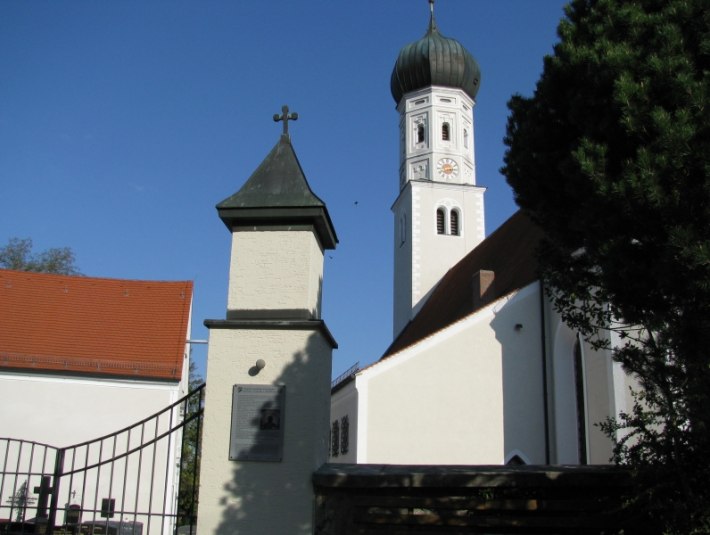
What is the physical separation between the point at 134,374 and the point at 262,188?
12.6m

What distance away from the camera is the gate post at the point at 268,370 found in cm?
540

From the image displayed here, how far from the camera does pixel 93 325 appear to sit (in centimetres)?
1906

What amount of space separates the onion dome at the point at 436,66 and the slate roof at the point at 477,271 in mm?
8803

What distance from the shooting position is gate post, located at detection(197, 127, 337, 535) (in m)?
5.40

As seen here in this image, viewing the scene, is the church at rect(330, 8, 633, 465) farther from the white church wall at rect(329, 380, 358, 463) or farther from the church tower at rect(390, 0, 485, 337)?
the church tower at rect(390, 0, 485, 337)

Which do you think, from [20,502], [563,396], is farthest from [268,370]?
[563,396]

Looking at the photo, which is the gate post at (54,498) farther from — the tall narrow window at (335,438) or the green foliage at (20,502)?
the tall narrow window at (335,438)

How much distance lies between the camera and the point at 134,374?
1761 centimetres

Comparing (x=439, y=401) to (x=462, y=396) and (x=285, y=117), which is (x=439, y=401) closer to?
(x=462, y=396)

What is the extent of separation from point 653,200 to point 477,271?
19.5 metres

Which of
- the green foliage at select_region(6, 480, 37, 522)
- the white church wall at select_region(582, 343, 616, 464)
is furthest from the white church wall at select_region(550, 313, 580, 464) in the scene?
the green foliage at select_region(6, 480, 37, 522)

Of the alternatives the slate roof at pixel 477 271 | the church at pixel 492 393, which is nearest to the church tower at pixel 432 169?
the slate roof at pixel 477 271

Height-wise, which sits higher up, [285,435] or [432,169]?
[432,169]

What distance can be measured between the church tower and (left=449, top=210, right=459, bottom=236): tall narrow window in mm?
42
